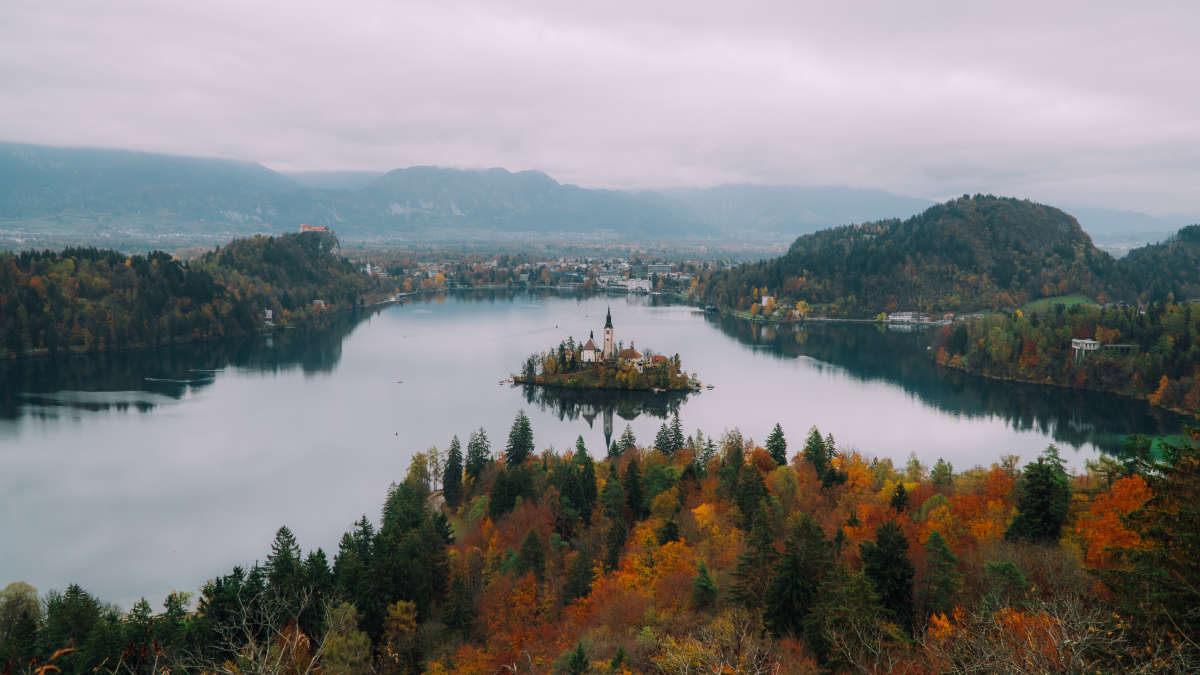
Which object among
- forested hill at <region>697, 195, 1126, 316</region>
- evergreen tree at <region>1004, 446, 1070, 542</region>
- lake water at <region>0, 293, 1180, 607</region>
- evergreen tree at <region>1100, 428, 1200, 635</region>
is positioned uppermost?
forested hill at <region>697, 195, 1126, 316</region>

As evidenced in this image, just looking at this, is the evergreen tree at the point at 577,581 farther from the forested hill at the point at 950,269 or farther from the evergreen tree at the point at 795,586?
the forested hill at the point at 950,269

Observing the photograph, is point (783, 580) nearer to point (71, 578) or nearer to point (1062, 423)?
point (71, 578)

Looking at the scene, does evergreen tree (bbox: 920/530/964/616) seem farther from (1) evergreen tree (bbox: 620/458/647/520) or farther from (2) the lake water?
(2) the lake water

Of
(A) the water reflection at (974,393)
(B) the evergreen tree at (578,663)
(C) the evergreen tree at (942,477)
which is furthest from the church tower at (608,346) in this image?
(B) the evergreen tree at (578,663)

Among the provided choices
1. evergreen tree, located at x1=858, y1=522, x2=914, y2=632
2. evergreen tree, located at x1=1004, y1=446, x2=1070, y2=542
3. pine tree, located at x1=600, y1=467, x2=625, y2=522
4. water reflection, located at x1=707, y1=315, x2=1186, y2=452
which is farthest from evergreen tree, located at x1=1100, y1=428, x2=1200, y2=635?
water reflection, located at x1=707, y1=315, x2=1186, y2=452

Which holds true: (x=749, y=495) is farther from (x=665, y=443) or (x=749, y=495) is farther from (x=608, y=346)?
(x=608, y=346)

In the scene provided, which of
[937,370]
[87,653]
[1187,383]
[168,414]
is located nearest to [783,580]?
[87,653]

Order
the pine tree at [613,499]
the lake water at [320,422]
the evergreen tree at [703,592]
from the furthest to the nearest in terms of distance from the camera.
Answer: the lake water at [320,422] → the pine tree at [613,499] → the evergreen tree at [703,592]
